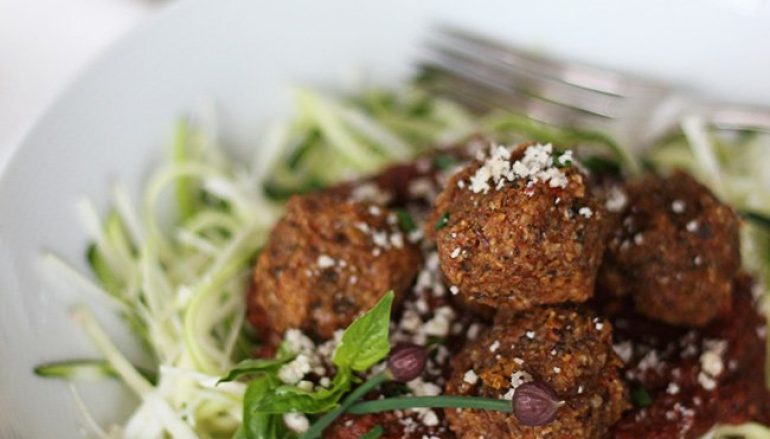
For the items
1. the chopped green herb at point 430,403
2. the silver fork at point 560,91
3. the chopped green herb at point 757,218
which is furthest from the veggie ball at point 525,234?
the silver fork at point 560,91

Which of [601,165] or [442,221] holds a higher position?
[442,221]

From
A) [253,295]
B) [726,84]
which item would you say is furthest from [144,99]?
[726,84]

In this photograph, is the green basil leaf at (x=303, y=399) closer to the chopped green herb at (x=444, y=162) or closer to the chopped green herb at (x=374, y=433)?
the chopped green herb at (x=374, y=433)

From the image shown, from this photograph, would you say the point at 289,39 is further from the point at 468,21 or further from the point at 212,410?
the point at 212,410

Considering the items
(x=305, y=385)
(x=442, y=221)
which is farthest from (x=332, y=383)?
(x=442, y=221)

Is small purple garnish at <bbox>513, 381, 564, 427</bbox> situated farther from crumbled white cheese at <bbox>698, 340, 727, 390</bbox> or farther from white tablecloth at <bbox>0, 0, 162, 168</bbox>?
white tablecloth at <bbox>0, 0, 162, 168</bbox>

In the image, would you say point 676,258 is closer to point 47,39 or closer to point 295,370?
point 295,370

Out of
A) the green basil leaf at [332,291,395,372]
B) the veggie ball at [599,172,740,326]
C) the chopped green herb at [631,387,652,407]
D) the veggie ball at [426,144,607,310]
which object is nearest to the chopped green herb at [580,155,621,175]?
the veggie ball at [599,172,740,326]
